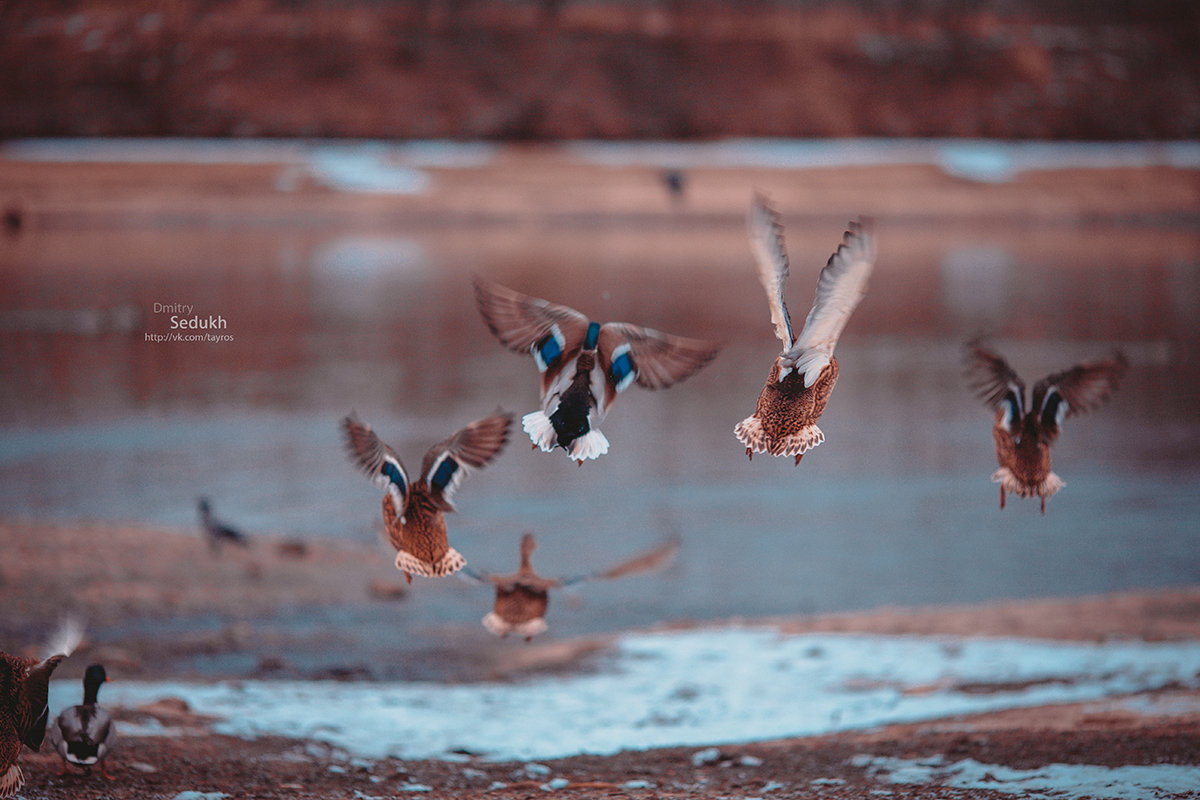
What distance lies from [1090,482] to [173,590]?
1095cm

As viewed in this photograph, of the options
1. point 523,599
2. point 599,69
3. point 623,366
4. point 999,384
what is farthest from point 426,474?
point 599,69

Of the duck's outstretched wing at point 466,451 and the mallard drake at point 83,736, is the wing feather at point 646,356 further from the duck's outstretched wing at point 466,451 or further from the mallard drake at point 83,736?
the mallard drake at point 83,736

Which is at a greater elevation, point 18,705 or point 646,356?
point 646,356

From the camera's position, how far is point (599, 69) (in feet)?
289

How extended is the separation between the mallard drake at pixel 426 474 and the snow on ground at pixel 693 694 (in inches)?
→ 105

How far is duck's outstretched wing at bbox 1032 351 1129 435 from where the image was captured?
5.36m

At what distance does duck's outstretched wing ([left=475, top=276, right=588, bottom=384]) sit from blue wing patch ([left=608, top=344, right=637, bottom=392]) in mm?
141

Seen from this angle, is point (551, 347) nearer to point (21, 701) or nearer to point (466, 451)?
point (466, 451)

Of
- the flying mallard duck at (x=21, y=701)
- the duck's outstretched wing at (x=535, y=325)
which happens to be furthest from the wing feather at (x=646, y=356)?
the flying mallard duck at (x=21, y=701)

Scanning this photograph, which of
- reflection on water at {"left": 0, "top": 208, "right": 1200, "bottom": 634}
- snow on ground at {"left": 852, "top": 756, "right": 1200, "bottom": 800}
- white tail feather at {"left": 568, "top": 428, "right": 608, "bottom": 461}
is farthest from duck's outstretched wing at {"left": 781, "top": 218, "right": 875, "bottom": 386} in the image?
reflection on water at {"left": 0, "top": 208, "right": 1200, "bottom": 634}

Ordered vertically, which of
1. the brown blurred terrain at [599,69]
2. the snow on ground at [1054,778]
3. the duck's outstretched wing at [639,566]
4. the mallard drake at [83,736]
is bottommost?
the snow on ground at [1054,778]

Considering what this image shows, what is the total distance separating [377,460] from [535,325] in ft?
2.69

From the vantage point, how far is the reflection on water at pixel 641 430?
13.0 meters

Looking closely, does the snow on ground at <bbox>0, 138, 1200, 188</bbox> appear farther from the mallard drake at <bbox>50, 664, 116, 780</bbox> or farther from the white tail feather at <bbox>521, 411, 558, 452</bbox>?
the white tail feather at <bbox>521, 411, 558, 452</bbox>
